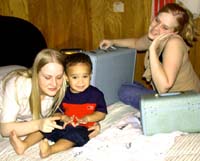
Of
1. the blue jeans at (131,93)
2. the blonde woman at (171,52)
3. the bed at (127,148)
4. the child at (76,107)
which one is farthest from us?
the blue jeans at (131,93)

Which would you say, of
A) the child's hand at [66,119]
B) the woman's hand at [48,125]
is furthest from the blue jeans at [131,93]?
the woman's hand at [48,125]

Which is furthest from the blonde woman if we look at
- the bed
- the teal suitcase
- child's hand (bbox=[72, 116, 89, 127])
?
child's hand (bbox=[72, 116, 89, 127])

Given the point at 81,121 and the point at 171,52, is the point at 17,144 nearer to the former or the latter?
the point at 81,121

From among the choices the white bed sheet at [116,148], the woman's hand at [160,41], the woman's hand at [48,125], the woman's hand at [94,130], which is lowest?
the white bed sheet at [116,148]

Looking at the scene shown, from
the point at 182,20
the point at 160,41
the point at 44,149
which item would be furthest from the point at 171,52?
the point at 44,149

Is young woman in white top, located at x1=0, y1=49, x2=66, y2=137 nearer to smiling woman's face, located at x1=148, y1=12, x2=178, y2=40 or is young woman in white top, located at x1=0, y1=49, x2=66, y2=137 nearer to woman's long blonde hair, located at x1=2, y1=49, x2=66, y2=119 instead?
woman's long blonde hair, located at x1=2, y1=49, x2=66, y2=119

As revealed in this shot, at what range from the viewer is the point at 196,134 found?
5.06ft

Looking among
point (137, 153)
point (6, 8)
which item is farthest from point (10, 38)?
point (137, 153)

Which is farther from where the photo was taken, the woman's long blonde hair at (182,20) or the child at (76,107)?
the woman's long blonde hair at (182,20)

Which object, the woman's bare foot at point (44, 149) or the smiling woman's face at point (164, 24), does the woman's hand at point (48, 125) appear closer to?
the woman's bare foot at point (44, 149)

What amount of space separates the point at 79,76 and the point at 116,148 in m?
0.37

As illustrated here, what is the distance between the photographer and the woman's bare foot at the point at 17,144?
56.2 inches

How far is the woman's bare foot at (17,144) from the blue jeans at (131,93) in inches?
27.4

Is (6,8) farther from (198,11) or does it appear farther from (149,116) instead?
(149,116)
